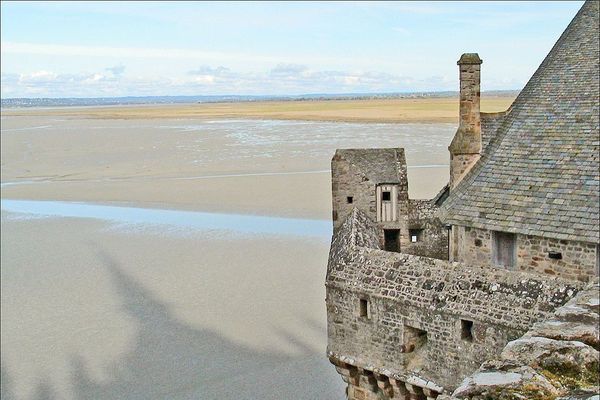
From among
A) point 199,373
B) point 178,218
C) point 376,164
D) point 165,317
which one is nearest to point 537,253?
point 376,164

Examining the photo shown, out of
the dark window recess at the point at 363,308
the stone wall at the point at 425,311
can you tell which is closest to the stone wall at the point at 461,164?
the stone wall at the point at 425,311

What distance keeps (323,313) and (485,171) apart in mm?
9957

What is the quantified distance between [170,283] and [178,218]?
11125 millimetres

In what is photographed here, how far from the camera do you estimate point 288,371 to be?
1705cm

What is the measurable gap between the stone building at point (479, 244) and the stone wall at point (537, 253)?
2 centimetres

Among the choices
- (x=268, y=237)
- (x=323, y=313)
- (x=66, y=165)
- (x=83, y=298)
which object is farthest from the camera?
(x=66, y=165)

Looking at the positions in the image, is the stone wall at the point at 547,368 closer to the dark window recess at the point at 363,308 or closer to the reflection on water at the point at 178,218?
the dark window recess at the point at 363,308

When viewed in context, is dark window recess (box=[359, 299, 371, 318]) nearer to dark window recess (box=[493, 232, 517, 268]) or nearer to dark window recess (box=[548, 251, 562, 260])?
dark window recess (box=[493, 232, 517, 268])

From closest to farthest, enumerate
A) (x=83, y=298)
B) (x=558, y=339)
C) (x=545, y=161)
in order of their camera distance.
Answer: (x=558, y=339) → (x=545, y=161) → (x=83, y=298)

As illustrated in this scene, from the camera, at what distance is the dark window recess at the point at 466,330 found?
884cm

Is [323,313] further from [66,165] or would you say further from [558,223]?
[66,165]

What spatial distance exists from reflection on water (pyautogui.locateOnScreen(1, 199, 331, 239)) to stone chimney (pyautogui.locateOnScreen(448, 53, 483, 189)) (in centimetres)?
1680

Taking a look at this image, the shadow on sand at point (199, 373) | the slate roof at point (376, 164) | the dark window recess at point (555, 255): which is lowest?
the shadow on sand at point (199, 373)

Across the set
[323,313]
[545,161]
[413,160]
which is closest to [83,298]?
[323,313]
